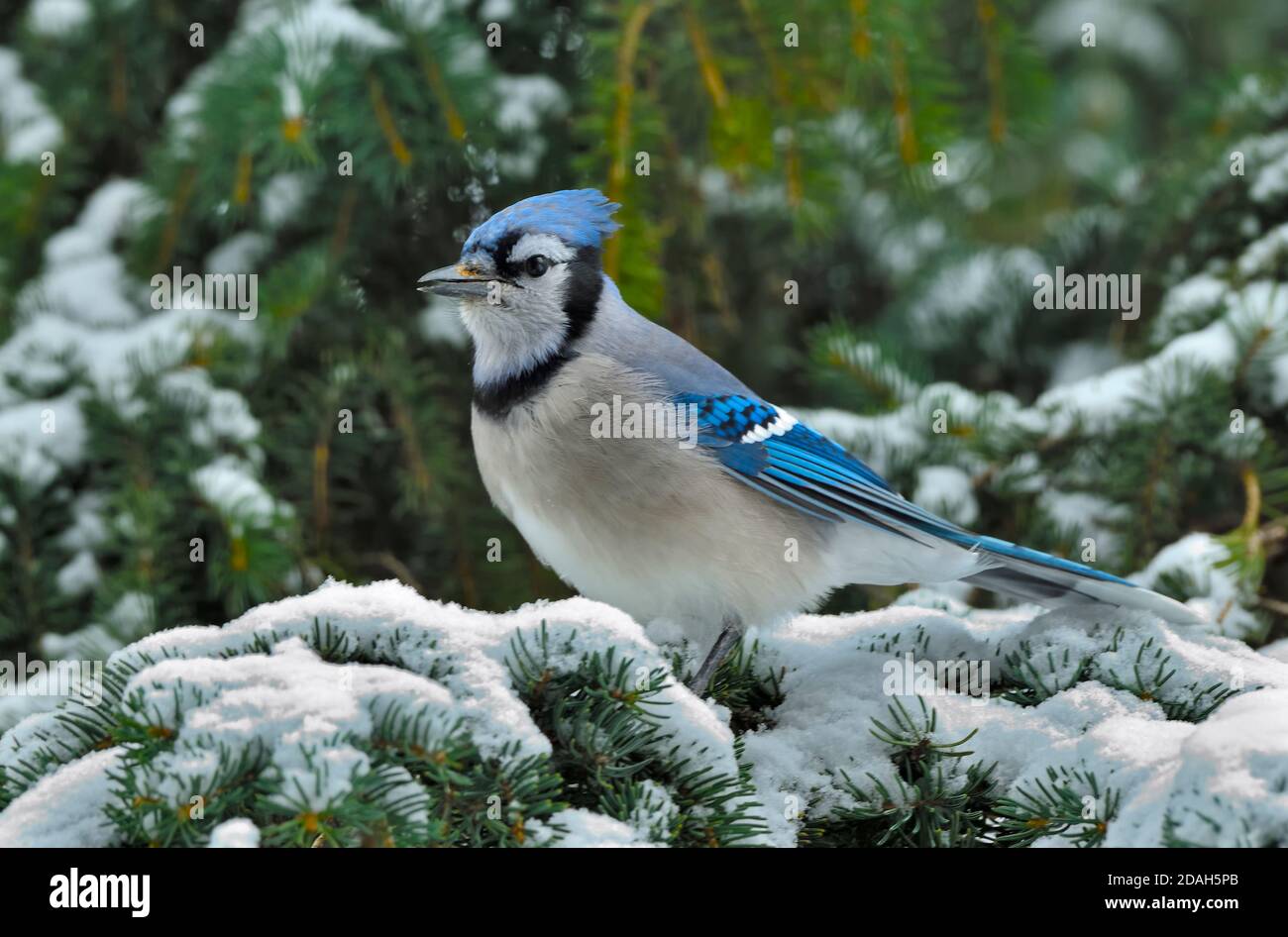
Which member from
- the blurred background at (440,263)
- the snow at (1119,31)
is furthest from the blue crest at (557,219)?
the snow at (1119,31)

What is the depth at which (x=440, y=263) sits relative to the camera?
3.23 m

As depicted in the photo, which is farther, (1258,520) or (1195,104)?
(1195,104)

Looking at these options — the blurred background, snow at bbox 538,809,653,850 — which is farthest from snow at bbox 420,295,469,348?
snow at bbox 538,809,653,850

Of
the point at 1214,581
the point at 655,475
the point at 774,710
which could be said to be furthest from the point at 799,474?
the point at 1214,581

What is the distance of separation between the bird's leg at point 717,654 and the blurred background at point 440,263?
0.84 metres

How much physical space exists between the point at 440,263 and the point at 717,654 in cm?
152

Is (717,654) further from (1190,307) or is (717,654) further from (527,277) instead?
(1190,307)

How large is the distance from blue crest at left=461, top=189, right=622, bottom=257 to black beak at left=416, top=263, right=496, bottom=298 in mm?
57

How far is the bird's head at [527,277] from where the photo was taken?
2422mm

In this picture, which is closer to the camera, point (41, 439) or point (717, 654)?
point (717, 654)

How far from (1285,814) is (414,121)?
7.08 ft

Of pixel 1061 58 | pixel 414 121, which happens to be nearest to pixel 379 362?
pixel 414 121

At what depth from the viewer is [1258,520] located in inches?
107
